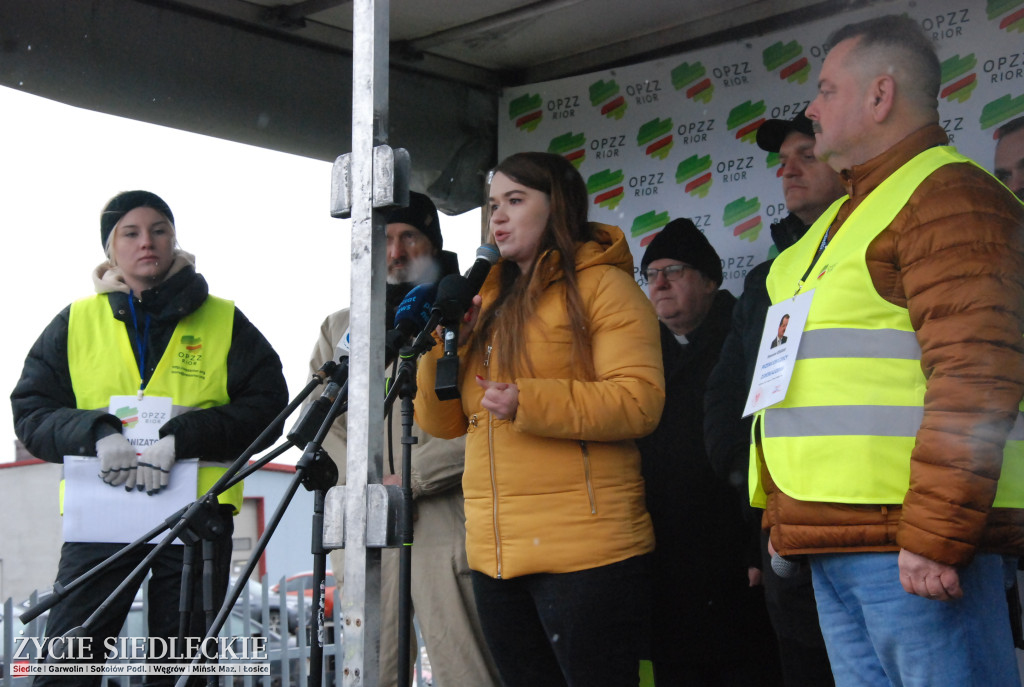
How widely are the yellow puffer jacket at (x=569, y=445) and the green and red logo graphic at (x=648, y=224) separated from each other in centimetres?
162

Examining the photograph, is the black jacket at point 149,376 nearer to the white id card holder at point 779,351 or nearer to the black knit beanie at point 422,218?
the black knit beanie at point 422,218

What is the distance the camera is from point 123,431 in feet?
11.0

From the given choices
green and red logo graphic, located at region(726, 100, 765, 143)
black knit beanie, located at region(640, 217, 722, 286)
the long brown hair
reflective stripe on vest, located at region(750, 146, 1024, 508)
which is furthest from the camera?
green and red logo graphic, located at region(726, 100, 765, 143)

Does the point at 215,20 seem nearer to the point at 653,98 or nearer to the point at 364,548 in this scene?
the point at 653,98

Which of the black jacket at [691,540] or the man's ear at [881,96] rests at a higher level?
the man's ear at [881,96]

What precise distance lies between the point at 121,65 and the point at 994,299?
3163 millimetres

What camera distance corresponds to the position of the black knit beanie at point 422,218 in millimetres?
3580

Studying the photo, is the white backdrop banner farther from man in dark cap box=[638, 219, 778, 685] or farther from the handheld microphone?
the handheld microphone

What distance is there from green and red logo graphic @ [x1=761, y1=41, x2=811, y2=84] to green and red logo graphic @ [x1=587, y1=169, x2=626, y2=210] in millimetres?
757

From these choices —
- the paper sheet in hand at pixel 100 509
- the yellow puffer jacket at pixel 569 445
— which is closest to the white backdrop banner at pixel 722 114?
the yellow puffer jacket at pixel 569 445

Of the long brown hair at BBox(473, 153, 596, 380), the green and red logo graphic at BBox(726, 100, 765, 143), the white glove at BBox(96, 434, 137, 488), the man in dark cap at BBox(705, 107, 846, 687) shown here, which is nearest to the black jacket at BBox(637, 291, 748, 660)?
the man in dark cap at BBox(705, 107, 846, 687)

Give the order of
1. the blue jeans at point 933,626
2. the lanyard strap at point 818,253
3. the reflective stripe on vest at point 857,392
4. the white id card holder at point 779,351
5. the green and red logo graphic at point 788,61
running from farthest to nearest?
the green and red logo graphic at point 788,61 → the lanyard strap at point 818,253 → the white id card holder at point 779,351 → the reflective stripe on vest at point 857,392 → the blue jeans at point 933,626

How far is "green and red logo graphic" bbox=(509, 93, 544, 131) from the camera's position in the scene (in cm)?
468

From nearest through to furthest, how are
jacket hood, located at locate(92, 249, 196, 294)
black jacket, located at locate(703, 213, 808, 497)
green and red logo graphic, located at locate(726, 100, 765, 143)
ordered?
black jacket, located at locate(703, 213, 808, 497) → jacket hood, located at locate(92, 249, 196, 294) → green and red logo graphic, located at locate(726, 100, 765, 143)
